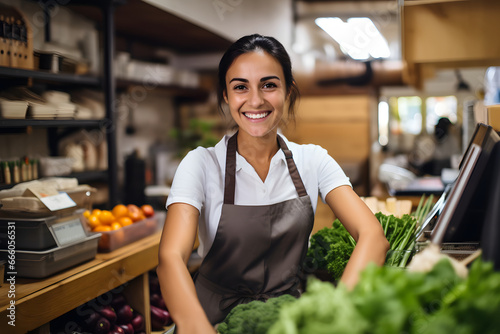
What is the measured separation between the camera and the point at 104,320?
2.09 m

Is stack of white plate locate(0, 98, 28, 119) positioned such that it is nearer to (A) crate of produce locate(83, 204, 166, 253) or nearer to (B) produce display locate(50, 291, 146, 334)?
(A) crate of produce locate(83, 204, 166, 253)

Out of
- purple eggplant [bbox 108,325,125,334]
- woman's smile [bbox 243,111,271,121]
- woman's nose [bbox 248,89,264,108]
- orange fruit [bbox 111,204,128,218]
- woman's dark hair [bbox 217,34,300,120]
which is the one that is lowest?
purple eggplant [bbox 108,325,125,334]

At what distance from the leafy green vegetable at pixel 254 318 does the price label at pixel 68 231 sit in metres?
1.07

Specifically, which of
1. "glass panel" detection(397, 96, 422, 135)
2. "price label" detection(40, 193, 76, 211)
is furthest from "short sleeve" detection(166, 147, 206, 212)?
"glass panel" detection(397, 96, 422, 135)

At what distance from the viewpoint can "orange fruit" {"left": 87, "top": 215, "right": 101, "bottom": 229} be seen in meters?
2.37

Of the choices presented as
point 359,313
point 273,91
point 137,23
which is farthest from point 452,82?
point 359,313

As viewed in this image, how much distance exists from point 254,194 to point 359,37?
15.8 feet

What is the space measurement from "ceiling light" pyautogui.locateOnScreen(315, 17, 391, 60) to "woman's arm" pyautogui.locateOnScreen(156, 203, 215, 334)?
13.3 ft

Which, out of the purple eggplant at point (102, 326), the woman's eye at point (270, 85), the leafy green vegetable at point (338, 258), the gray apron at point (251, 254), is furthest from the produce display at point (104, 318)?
the woman's eye at point (270, 85)

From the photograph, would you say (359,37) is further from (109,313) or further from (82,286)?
(82,286)

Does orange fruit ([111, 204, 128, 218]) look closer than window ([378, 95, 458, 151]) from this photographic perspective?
Yes

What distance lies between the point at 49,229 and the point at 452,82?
7.56 metres

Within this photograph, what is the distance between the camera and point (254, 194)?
5.47 feet

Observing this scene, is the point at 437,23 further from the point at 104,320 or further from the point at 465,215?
the point at 104,320
